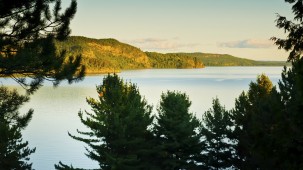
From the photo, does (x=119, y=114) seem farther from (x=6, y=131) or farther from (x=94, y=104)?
(x=6, y=131)

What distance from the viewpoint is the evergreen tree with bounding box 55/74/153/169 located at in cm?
2671

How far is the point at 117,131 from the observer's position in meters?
27.0

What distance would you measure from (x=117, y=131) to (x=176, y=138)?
4.80 meters

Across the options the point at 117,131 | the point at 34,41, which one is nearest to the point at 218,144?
the point at 117,131

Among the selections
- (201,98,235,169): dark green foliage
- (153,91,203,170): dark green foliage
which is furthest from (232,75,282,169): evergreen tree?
(153,91,203,170): dark green foliage

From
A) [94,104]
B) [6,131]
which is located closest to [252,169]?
[94,104]

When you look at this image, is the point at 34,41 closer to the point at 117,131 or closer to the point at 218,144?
the point at 117,131

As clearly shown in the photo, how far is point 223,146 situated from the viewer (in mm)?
29953

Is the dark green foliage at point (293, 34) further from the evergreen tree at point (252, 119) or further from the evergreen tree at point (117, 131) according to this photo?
the evergreen tree at point (117, 131)

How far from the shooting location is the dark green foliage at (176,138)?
28.9 m

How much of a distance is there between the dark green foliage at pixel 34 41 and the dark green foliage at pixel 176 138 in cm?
1538

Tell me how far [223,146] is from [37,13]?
65.6ft

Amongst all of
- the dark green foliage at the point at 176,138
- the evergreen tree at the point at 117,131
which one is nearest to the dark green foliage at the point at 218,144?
the dark green foliage at the point at 176,138

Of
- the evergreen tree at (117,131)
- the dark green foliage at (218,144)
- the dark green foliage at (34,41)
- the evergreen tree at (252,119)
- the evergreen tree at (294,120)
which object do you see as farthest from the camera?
the dark green foliage at (218,144)
